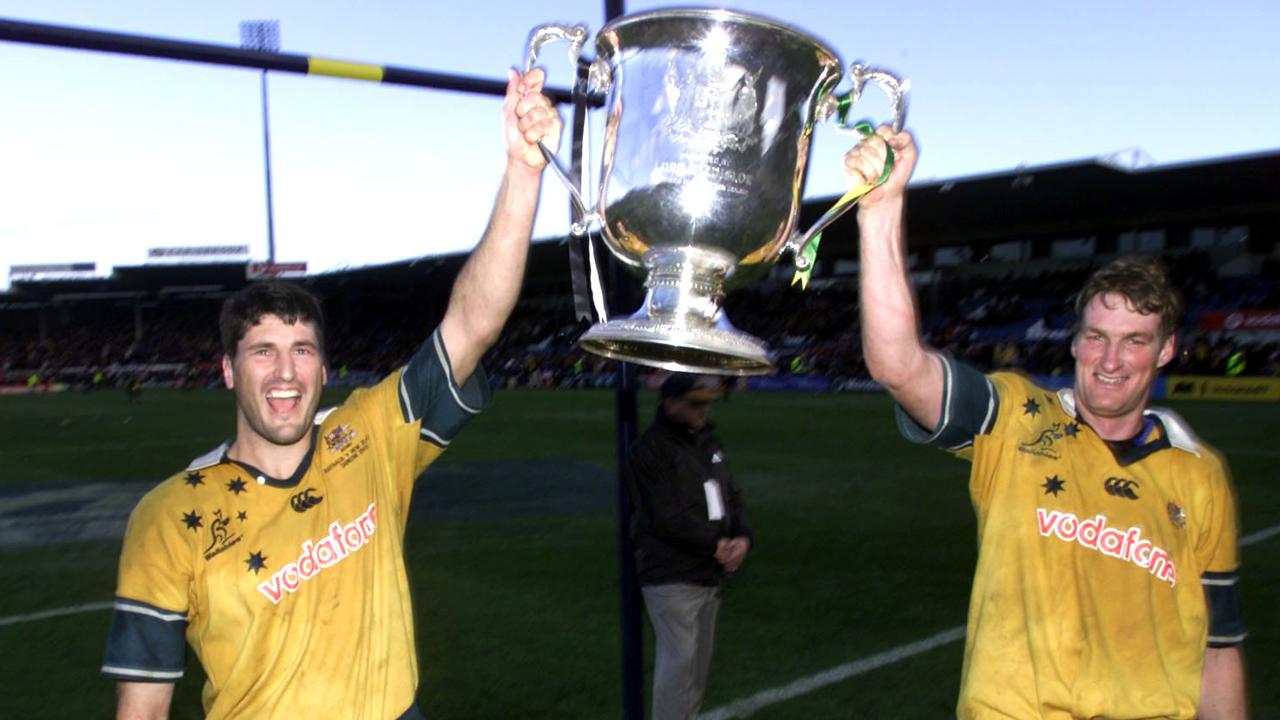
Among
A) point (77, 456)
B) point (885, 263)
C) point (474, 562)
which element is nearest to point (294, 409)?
point (885, 263)

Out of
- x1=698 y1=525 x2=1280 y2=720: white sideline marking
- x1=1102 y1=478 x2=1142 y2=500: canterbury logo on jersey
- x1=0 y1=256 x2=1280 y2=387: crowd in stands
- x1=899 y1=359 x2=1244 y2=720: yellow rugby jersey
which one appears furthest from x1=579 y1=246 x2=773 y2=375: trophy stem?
x1=0 y1=256 x2=1280 y2=387: crowd in stands

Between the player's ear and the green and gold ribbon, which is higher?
the green and gold ribbon

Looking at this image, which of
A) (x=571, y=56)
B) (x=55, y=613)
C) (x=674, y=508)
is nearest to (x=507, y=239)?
(x=571, y=56)

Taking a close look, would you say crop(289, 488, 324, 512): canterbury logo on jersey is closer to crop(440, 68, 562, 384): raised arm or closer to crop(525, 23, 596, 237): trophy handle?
crop(440, 68, 562, 384): raised arm

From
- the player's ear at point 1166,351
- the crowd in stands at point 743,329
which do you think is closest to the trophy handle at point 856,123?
the player's ear at point 1166,351

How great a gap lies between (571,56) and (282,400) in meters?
1.08

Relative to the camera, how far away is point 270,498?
2434 millimetres

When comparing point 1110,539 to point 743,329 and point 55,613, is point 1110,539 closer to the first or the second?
point 55,613

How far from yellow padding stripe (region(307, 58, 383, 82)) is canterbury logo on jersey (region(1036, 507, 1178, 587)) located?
1936 mm

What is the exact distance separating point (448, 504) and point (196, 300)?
196 ft

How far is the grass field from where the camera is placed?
533cm

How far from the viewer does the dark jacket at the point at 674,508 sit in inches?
173

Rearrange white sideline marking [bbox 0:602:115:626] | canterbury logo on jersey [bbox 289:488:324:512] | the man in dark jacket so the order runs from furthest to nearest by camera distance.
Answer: white sideline marking [bbox 0:602:115:626] < the man in dark jacket < canterbury logo on jersey [bbox 289:488:324:512]

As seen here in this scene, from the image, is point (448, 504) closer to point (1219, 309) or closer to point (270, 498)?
point (270, 498)
